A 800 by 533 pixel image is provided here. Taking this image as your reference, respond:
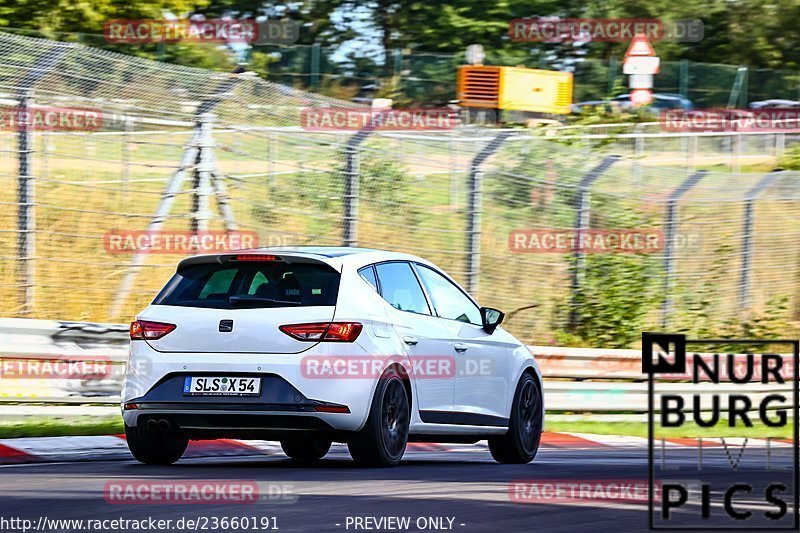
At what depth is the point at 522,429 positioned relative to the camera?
11109 millimetres

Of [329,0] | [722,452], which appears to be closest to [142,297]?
[722,452]

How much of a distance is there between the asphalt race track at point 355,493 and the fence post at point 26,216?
477 centimetres

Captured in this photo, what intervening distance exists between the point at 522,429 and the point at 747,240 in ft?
32.1

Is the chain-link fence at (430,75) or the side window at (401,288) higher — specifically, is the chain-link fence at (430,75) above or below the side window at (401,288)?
above

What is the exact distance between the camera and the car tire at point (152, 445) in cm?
943

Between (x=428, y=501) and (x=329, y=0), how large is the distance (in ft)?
158

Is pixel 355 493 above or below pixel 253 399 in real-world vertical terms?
below

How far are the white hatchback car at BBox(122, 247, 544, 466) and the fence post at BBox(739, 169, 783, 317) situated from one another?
420 inches

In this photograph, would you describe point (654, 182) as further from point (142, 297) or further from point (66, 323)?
point (66, 323)

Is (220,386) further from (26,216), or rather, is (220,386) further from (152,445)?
(26,216)

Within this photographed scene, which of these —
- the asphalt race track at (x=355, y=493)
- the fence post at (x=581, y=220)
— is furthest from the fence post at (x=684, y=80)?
the asphalt race track at (x=355, y=493)

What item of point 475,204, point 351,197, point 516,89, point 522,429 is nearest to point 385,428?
point 522,429

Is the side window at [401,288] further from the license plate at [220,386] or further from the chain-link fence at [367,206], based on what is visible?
the chain-link fence at [367,206]

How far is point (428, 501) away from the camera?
7.60m
